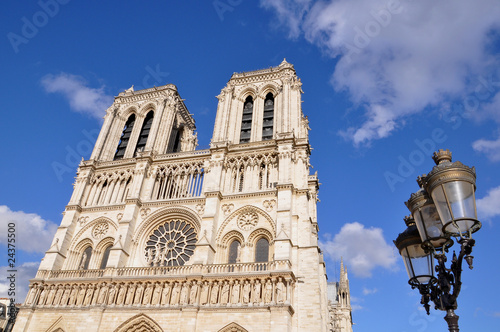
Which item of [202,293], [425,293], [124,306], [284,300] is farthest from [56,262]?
[425,293]

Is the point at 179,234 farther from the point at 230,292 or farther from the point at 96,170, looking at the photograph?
the point at 96,170

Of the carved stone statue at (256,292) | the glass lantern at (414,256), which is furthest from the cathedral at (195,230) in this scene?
the glass lantern at (414,256)

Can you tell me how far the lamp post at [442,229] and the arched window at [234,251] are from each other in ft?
55.4

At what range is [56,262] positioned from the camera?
23.9 metres

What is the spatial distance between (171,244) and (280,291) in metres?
8.64

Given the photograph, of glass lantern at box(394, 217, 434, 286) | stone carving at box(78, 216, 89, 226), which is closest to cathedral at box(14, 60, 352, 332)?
stone carving at box(78, 216, 89, 226)

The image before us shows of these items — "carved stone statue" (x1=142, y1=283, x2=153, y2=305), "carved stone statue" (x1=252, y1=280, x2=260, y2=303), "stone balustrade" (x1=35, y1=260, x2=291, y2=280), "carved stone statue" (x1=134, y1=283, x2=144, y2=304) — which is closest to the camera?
"carved stone statue" (x1=252, y1=280, x2=260, y2=303)

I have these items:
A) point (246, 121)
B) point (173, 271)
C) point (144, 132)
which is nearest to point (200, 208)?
point (173, 271)

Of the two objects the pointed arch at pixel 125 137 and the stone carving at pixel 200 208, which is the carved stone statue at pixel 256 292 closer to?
the stone carving at pixel 200 208

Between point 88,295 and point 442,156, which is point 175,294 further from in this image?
point 442,156

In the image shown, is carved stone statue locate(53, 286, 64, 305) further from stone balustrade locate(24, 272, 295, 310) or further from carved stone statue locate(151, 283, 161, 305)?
carved stone statue locate(151, 283, 161, 305)

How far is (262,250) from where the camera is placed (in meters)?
21.9

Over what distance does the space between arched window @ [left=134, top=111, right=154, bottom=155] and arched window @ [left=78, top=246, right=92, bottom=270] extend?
8328 mm

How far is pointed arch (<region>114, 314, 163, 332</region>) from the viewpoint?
19.5m
